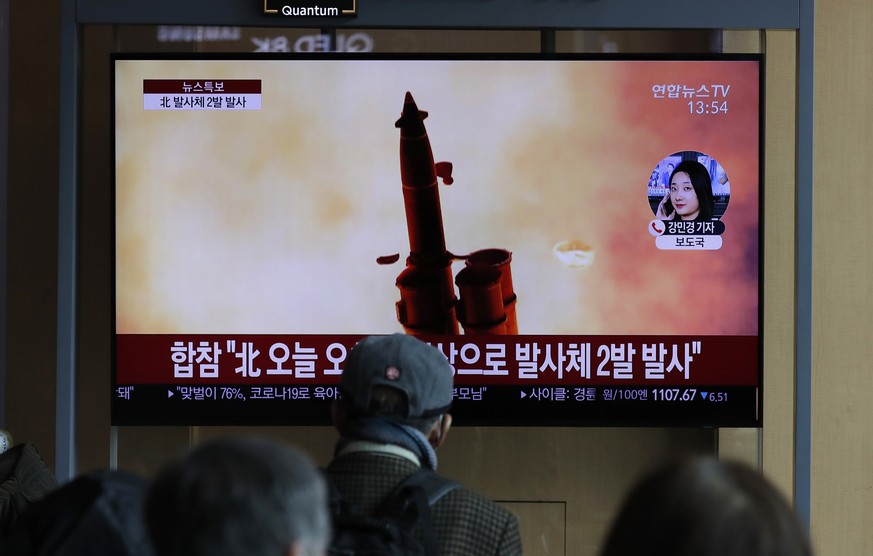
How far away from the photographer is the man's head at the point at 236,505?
1.10 m

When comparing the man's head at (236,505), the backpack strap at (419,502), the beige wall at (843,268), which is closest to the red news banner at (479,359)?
the beige wall at (843,268)

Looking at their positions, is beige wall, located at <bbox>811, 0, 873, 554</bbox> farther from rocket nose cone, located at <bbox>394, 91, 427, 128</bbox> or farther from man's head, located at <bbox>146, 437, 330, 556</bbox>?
man's head, located at <bbox>146, 437, 330, 556</bbox>

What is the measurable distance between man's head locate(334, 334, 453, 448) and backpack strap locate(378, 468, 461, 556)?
0.41ft

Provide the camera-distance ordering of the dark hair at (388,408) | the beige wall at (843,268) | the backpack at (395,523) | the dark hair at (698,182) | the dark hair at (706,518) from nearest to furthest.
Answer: the dark hair at (706,518), the backpack at (395,523), the dark hair at (388,408), the dark hair at (698,182), the beige wall at (843,268)

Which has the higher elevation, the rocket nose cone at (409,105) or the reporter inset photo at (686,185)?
the rocket nose cone at (409,105)

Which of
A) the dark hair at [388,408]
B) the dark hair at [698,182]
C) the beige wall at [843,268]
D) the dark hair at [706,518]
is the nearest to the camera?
the dark hair at [706,518]

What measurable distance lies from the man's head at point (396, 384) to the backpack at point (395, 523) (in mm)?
108

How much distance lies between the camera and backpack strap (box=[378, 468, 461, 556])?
5.93 ft

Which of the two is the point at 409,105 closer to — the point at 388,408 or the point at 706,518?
the point at 388,408

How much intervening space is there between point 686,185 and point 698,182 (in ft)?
0.14

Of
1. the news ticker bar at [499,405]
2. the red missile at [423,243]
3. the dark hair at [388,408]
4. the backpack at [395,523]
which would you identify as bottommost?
the news ticker bar at [499,405]

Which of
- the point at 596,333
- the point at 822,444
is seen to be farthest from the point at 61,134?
the point at 822,444

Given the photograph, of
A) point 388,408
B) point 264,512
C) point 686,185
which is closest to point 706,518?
point 264,512

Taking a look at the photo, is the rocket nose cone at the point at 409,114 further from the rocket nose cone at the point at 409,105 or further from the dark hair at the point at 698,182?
the dark hair at the point at 698,182
